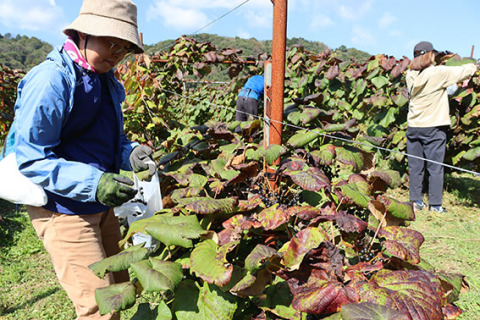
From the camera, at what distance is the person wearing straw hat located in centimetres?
127

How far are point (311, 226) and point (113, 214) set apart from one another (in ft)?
3.65

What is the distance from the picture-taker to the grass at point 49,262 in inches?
98.0

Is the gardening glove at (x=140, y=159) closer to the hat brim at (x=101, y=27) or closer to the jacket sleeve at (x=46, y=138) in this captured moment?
the jacket sleeve at (x=46, y=138)

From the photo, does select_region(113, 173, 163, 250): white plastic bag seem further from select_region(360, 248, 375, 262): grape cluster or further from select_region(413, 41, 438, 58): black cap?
select_region(413, 41, 438, 58): black cap

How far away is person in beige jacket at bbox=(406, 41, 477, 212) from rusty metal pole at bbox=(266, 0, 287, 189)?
2881 millimetres

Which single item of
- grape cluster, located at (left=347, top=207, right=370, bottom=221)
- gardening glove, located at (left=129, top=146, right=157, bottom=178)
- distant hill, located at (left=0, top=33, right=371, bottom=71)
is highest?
distant hill, located at (left=0, top=33, right=371, bottom=71)

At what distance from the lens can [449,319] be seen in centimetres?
100

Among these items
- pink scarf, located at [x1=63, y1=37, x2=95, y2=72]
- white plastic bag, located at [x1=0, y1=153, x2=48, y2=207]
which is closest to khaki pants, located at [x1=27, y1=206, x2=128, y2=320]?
white plastic bag, located at [x1=0, y1=153, x2=48, y2=207]

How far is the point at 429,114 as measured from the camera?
400 cm

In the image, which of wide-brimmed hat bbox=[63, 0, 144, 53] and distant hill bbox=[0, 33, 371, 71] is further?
distant hill bbox=[0, 33, 371, 71]

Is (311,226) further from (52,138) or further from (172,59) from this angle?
(172,59)

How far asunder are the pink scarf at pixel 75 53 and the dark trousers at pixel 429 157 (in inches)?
155

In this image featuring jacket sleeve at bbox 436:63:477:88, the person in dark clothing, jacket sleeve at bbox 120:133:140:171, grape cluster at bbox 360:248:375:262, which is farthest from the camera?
the person in dark clothing

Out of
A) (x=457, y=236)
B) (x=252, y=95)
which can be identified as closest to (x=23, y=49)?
(x=252, y=95)
